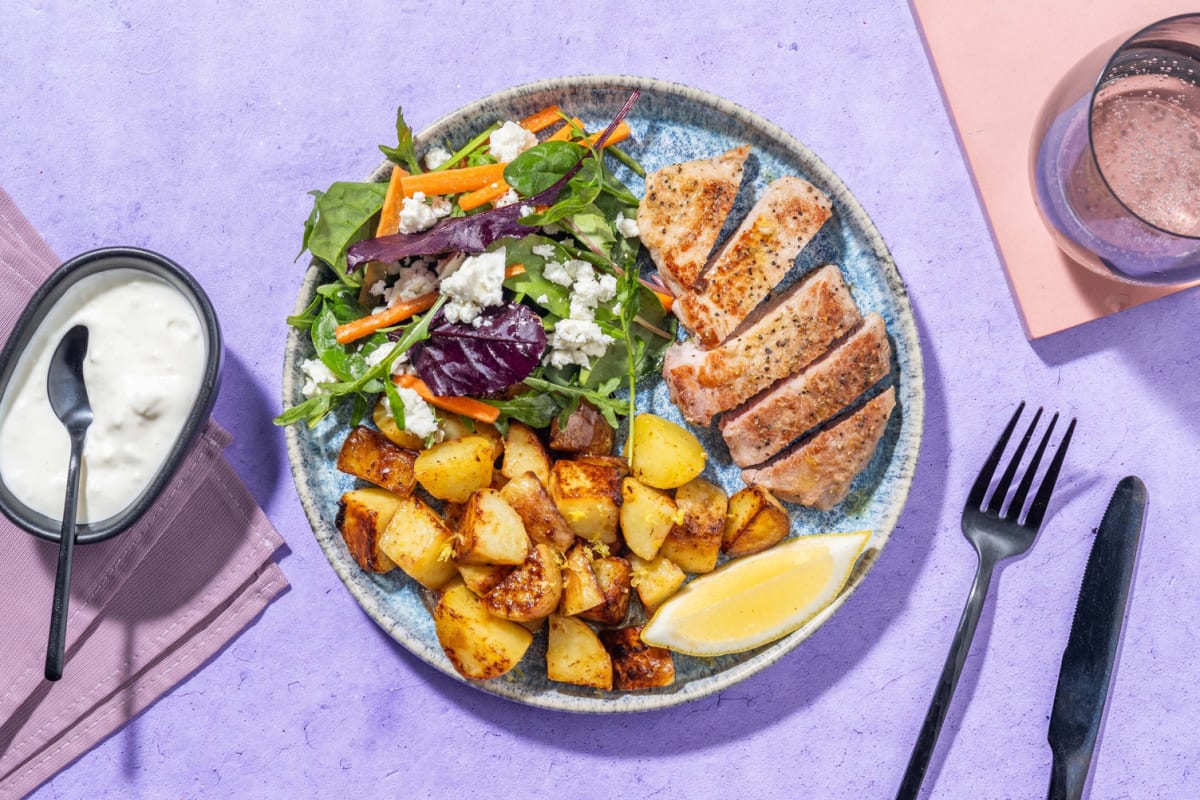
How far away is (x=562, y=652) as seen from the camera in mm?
2367

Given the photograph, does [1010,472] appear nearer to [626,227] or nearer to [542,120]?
[626,227]

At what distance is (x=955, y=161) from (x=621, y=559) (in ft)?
5.04

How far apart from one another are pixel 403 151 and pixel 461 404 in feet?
2.23

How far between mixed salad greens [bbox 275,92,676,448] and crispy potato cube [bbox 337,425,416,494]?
0.26 feet

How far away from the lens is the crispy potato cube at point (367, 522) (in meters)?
2.37

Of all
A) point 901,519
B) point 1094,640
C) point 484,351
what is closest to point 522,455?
point 484,351

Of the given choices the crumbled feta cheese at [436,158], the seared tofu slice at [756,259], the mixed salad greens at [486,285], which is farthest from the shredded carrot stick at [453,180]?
the seared tofu slice at [756,259]

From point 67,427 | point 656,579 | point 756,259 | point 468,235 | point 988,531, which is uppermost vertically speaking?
point 468,235

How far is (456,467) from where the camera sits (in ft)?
7.59

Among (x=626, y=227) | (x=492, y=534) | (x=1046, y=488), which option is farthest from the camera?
(x=1046, y=488)

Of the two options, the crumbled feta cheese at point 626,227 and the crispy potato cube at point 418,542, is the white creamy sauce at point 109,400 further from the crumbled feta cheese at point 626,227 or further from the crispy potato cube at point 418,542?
the crumbled feta cheese at point 626,227

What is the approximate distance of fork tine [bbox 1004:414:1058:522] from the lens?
2.56 meters

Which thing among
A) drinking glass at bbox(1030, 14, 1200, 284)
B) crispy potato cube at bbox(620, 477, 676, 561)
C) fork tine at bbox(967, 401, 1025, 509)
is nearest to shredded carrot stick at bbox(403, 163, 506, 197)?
A: crispy potato cube at bbox(620, 477, 676, 561)

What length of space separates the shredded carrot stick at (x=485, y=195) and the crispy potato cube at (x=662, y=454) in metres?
0.69
